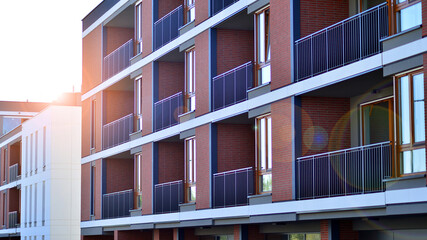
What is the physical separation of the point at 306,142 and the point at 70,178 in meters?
28.2

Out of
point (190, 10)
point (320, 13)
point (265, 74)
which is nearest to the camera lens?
point (320, 13)

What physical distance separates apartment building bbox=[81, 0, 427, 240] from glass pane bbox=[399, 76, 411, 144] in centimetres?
3

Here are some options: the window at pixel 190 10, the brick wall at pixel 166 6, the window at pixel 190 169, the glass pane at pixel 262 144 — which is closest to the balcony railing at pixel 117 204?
the window at pixel 190 169

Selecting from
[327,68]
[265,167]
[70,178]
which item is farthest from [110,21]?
[327,68]

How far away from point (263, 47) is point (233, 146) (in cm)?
422

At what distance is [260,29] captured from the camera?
79.5 feet

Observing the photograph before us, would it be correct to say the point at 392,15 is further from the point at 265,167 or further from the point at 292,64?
the point at 265,167

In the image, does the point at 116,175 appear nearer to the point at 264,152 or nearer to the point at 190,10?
the point at 190,10

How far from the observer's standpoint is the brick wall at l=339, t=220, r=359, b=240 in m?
20.6

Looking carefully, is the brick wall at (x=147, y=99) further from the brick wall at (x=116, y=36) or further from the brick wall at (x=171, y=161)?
the brick wall at (x=116, y=36)

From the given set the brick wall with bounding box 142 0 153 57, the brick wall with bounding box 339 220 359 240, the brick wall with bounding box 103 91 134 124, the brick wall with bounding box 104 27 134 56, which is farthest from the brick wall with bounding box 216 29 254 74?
the brick wall with bounding box 104 27 134 56

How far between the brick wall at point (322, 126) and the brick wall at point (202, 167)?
6133 millimetres

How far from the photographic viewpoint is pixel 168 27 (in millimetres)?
31297

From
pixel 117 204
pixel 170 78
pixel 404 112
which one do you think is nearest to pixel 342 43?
pixel 404 112
